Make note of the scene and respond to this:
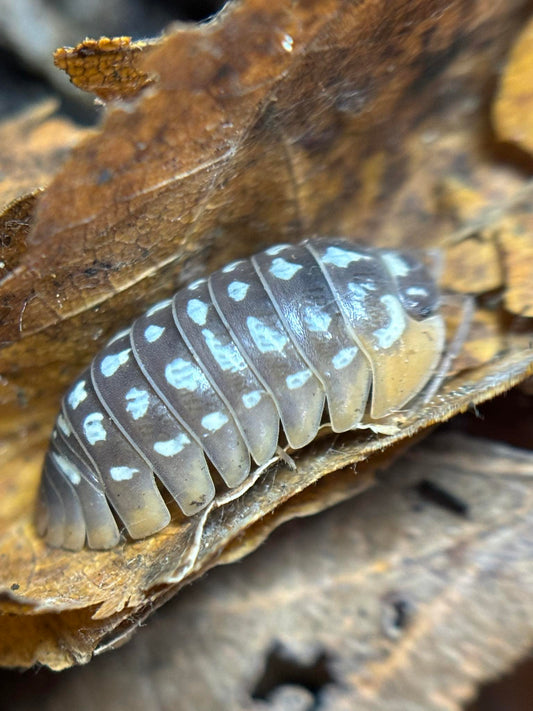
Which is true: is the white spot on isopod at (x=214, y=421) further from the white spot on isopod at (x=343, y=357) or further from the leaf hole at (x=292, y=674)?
the leaf hole at (x=292, y=674)

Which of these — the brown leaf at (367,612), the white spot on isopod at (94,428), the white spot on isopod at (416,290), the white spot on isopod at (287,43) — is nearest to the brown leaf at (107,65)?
the white spot on isopod at (287,43)

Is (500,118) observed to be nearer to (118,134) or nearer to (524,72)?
(524,72)

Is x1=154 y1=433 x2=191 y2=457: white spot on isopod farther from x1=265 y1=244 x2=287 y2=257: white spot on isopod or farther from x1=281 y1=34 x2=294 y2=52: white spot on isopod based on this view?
x1=281 y1=34 x2=294 y2=52: white spot on isopod

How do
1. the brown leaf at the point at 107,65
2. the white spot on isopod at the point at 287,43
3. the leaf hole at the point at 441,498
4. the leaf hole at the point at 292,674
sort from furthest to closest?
1. the leaf hole at the point at 441,498
2. the leaf hole at the point at 292,674
3. the brown leaf at the point at 107,65
4. the white spot on isopod at the point at 287,43

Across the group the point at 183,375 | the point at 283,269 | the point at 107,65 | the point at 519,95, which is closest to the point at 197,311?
the point at 183,375

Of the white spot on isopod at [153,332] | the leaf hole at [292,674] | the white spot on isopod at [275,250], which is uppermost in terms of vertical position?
the white spot on isopod at [275,250]

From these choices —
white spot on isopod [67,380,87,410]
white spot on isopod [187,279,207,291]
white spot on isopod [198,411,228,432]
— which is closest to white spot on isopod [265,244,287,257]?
white spot on isopod [187,279,207,291]

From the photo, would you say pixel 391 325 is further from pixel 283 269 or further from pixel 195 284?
pixel 195 284

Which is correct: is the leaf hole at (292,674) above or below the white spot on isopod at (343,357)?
below
